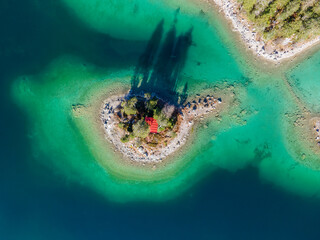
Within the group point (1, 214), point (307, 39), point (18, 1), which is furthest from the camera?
point (1, 214)

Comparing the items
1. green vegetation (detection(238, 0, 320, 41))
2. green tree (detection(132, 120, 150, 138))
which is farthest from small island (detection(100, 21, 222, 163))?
green vegetation (detection(238, 0, 320, 41))

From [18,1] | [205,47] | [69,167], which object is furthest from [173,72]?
[18,1]

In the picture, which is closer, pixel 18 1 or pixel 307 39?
pixel 307 39

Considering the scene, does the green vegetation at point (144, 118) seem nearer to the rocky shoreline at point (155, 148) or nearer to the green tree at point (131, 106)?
the green tree at point (131, 106)

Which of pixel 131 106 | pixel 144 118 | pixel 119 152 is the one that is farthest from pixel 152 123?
pixel 119 152

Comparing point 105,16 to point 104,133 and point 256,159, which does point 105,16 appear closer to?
point 104,133

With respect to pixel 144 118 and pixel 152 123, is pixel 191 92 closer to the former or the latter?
pixel 152 123
